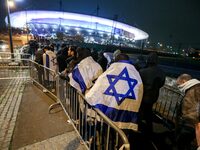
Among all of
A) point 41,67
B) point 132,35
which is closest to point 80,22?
point 132,35

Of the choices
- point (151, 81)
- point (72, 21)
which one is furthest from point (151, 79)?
point (72, 21)

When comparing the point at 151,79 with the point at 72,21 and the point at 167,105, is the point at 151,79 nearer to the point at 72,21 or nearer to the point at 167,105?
the point at 167,105

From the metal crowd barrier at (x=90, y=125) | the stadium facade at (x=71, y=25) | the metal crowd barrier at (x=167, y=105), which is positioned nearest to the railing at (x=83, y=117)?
the metal crowd barrier at (x=90, y=125)

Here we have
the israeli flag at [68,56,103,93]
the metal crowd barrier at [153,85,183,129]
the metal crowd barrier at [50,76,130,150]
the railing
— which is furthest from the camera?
the metal crowd barrier at [153,85,183,129]

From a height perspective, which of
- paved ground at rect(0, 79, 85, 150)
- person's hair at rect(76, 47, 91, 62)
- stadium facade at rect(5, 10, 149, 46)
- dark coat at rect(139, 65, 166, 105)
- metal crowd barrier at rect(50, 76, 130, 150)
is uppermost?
stadium facade at rect(5, 10, 149, 46)

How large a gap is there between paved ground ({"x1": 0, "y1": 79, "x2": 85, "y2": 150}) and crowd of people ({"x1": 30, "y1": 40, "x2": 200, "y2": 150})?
64.6 inches

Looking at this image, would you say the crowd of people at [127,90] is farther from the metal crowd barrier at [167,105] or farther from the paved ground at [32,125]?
the paved ground at [32,125]

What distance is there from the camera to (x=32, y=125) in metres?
5.14

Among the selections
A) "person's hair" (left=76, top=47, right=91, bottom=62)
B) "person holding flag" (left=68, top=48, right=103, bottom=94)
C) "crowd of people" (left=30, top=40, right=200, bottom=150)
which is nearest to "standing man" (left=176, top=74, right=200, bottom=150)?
"crowd of people" (left=30, top=40, right=200, bottom=150)

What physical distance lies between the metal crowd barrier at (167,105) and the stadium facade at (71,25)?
202 feet

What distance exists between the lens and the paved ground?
429 centimetres

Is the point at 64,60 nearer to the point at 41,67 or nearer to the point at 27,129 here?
the point at 41,67

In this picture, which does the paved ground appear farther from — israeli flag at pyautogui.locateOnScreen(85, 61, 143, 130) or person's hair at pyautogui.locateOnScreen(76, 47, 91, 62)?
person's hair at pyautogui.locateOnScreen(76, 47, 91, 62)

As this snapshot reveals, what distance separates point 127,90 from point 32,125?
3.39 meters
